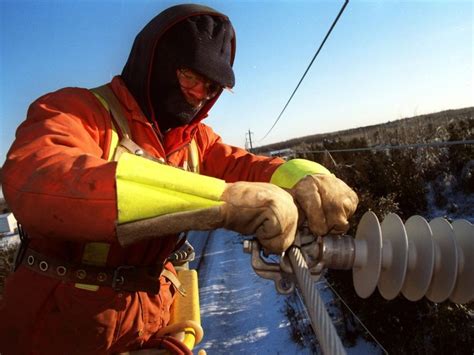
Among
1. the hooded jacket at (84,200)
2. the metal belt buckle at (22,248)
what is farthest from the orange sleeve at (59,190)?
the metal belt buckle at (22,248)

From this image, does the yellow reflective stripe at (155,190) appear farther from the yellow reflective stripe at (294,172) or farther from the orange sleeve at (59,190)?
the yellow reflective stripe at (294,172)

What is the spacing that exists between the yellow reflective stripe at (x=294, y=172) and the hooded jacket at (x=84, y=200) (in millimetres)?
202

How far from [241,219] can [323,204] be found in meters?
0.52

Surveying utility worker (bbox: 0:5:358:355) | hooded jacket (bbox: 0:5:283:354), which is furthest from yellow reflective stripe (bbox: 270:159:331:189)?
hooded jacket (bbox: 0:5:283:354)

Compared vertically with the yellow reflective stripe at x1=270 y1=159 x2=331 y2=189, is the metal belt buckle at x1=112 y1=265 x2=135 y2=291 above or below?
below

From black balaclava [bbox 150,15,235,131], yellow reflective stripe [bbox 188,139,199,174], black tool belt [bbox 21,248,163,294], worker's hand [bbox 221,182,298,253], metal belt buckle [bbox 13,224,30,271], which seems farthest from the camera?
yellow reflective stripe [bbox 188,139,199,174]

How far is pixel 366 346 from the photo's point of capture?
5.59 meters

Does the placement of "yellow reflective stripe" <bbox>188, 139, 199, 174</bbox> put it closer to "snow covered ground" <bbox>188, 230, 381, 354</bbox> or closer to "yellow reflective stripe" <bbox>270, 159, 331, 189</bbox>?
"yellow reflective stripe" <bbox>270, 159, 331, 189</bbox>

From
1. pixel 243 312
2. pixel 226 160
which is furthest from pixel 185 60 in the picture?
pixel 243 312

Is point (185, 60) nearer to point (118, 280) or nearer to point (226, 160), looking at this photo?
point (226, 160)

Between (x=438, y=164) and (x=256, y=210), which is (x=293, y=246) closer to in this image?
(x=256, y=210)

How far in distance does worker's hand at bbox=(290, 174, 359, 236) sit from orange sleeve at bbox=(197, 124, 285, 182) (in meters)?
0.65

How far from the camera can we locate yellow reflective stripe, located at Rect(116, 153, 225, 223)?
3.53ft

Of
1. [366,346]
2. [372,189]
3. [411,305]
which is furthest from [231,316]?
[372,189]
